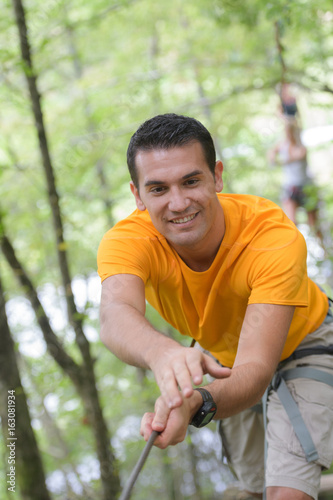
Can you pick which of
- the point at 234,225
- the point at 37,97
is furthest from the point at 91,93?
the point at 234,225

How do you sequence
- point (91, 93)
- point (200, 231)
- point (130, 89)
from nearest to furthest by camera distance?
point (200, 231) → point (130, 89) → point (91, 93)

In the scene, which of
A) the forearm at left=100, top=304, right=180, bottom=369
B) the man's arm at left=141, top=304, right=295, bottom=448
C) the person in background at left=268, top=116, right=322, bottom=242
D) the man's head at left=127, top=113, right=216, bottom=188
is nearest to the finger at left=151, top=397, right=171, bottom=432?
the man's arm at left=141, top=304, right=295, bottom=448

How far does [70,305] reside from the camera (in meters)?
4.31

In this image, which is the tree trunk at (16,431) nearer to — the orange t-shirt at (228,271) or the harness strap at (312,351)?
the orange t-shirt at (228,271)

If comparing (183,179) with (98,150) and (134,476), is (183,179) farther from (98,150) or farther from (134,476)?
(98,150)

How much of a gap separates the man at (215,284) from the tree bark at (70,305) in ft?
5.84

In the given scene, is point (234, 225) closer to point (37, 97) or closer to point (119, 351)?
point (119, 351)

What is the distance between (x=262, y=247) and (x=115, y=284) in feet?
2.17

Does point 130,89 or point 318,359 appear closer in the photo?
point 318,359

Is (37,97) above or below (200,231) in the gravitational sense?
above

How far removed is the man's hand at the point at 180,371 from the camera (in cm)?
141

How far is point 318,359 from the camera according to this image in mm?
2588

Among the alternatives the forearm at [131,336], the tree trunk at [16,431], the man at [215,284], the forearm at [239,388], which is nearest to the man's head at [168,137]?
the man at [215,284]

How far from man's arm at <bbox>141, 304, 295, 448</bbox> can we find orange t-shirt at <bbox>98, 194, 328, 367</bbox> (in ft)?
0.15
